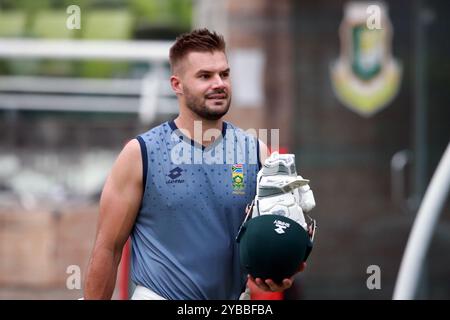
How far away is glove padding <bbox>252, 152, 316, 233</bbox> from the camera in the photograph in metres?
4.42

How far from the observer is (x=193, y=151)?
4684 millimetres

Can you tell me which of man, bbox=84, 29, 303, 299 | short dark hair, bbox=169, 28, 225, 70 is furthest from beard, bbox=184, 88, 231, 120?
short dark hair, bbox=169, 28, 225, 70

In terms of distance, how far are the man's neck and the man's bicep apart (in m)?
0.21

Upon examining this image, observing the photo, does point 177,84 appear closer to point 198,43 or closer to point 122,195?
point 198,43

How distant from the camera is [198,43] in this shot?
15.2 feet

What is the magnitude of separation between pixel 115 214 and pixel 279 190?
69cm

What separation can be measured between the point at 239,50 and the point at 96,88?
1.21 metres

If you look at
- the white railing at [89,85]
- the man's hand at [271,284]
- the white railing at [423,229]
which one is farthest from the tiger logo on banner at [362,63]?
the man's hand at [271,284]

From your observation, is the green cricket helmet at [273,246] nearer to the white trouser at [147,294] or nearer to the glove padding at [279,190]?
the glove padding at [279,190]

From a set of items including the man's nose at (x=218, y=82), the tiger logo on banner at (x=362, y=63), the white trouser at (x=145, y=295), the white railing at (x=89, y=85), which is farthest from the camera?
the tiger logo on banner at (x=362, y=63)

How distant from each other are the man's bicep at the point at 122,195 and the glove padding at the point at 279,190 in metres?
0.50

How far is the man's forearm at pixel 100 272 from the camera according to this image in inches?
186

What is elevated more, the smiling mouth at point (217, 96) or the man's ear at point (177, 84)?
the man's ear at point (177, 84)

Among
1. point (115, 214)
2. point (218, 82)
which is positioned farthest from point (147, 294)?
point (218, 82)
